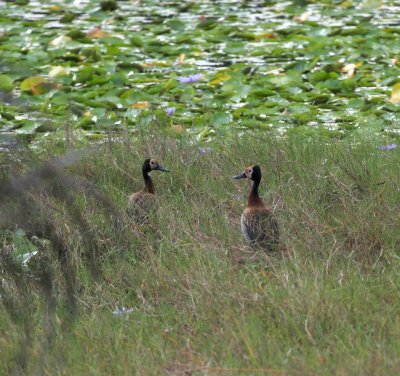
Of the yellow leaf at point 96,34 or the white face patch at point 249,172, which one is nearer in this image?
the white face patch at point 249,172

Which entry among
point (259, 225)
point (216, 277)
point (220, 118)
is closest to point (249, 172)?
point (259, 225)

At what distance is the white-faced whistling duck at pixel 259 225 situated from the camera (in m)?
5.46

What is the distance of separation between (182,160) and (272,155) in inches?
22.9

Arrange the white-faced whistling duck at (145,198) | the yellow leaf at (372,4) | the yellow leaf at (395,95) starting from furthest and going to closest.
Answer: the yellow leaf at (372,4)
the yellow leaf at (395,95)
the white-faced whistling duck at (145,198)

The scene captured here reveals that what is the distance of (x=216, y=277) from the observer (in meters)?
4.93

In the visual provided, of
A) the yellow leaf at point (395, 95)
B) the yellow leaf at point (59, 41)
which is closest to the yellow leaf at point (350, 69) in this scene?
the yellow leaf at point (395, 95)

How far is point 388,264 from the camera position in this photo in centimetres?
529

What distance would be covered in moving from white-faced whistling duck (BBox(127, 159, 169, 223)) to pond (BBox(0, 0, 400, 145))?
116 centimetres

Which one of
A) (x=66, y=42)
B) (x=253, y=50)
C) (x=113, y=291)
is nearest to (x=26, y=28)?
(x=66, y=42)

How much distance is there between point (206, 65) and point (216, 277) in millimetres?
5660

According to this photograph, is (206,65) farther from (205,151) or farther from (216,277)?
(216,277)

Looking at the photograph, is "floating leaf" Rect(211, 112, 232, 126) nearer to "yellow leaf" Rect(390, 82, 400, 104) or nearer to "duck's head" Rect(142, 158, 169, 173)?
"yellow leaf" Rect(390, 82, 400, 104)

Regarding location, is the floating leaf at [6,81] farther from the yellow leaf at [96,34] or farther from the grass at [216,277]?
the yellow leaf at [96,34]

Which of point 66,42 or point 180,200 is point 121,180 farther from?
point 66,42
